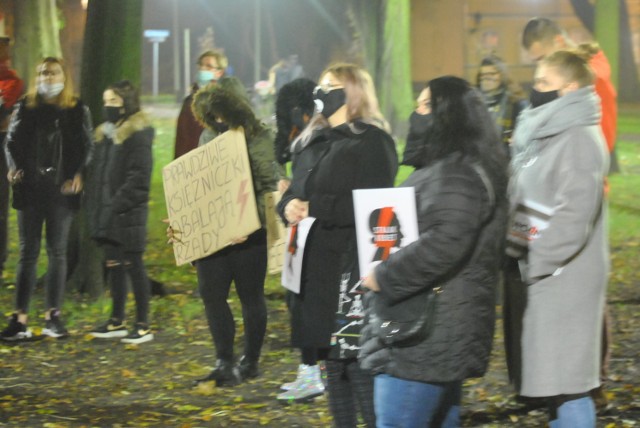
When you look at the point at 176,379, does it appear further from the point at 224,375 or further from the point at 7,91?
the point at 7,91

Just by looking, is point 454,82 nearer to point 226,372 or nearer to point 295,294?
point 295,294

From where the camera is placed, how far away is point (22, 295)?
28.7ft

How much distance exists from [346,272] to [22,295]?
4044 millimetres

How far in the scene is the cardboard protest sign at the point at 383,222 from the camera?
430 centimetres

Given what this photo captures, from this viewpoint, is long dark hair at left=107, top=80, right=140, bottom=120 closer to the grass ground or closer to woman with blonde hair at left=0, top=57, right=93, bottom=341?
woman with blonde hair at left=0, top=57, right=93, bottom=341

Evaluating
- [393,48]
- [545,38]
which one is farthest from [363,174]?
[393,48]

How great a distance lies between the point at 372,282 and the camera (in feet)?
14.3

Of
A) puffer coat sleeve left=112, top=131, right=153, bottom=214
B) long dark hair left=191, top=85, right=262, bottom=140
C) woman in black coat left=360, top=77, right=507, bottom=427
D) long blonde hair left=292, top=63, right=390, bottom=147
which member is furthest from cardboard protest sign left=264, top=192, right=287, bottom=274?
woman in black coat left=360, top=77, right=507, bottom=427

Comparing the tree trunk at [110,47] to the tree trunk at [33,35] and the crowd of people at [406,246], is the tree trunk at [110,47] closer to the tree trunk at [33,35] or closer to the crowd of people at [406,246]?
the crowd of people at [406,246]

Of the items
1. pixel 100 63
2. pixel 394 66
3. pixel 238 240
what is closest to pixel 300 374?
pixel 238 240

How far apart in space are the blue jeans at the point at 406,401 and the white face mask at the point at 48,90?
4.88 m

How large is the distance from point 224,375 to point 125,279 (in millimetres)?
1747

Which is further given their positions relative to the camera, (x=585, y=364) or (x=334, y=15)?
(x=334, y=15)

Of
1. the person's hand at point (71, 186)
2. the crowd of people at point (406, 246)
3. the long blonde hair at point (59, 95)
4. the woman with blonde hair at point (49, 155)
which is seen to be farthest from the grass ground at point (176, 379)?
the long blonde hair at point (59, 95)
